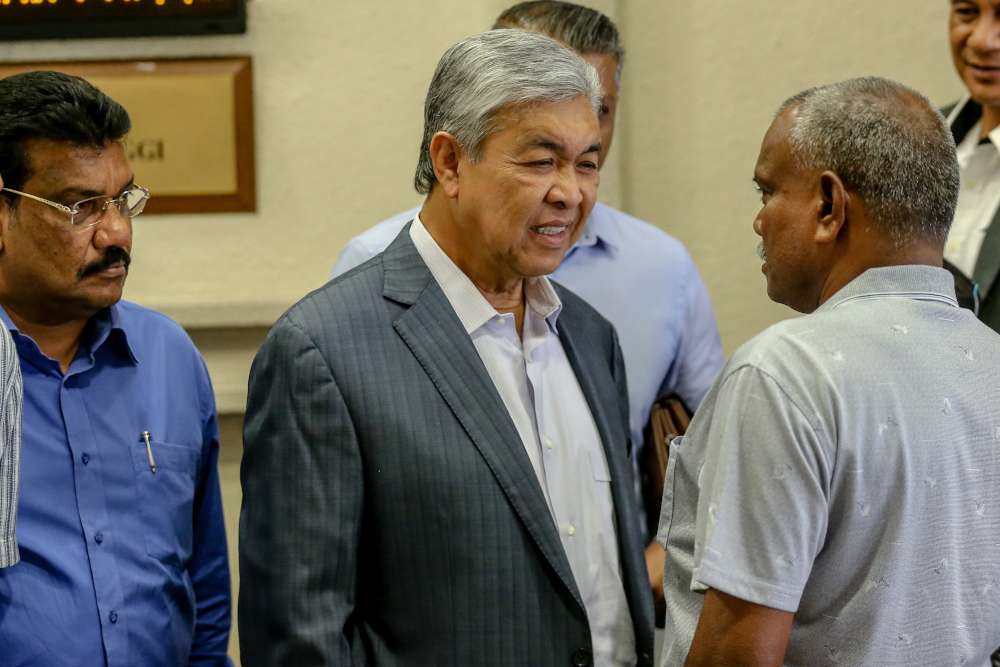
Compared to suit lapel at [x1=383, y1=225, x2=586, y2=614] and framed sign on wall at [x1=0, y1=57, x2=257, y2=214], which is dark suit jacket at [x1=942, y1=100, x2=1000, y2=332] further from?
framed sign on wall at [x1=0, y1=57, x2=257, y2=214]

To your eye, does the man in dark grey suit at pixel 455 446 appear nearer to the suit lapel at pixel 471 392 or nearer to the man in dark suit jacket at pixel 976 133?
the suit lapel at pixel 471 392

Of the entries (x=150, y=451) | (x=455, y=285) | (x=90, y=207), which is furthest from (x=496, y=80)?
(x=150, y=451)

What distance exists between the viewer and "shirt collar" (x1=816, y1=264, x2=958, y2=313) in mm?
1105

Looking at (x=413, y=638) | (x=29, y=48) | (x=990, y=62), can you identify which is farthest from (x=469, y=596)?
(x=29, y=48)

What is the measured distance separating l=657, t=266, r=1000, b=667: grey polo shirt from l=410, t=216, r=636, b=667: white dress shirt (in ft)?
1.19

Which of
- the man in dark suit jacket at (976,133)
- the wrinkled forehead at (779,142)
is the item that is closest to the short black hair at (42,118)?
the wrinkled forehead at (779,142)

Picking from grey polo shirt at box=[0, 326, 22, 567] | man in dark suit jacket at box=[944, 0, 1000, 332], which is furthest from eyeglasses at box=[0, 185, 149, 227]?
man in dark suit jacket at box=[944, 0, 1000, 332]

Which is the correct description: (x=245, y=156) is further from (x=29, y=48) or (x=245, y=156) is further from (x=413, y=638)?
(x=413, y=638)

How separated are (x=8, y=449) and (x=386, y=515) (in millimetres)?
516

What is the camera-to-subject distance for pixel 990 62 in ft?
6.93

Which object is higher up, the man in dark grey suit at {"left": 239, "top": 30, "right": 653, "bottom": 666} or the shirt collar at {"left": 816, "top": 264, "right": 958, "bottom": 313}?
the shirt collar at {"left": 816, "top": 264, "right": 958, "bottom": 313}

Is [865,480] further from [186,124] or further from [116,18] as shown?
[116,18]

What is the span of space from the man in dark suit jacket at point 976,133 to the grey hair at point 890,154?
956 millimetres

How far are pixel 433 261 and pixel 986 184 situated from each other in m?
1.34
